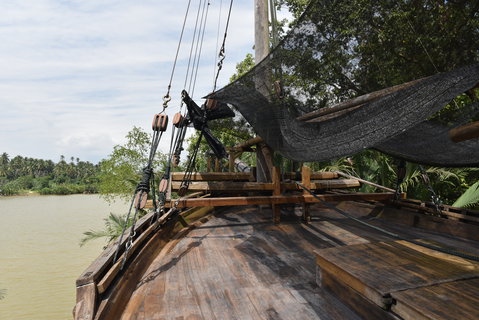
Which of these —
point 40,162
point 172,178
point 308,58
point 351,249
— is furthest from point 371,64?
point 40,162

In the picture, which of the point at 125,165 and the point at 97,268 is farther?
the point at 125,165

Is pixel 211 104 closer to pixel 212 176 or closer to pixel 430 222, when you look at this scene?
pixel 212 176

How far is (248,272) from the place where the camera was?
2.55 m

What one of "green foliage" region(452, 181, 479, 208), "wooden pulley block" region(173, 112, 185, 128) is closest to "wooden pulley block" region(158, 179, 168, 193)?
"wooden pulley block" region(173, 112, 185, 128)

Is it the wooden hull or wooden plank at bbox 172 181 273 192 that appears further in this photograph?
wooden plank at bbox 172 181 273 192

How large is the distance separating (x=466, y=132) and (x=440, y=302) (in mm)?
847

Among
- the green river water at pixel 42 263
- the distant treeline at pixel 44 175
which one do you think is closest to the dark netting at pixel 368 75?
the green river water at pixel 42 263

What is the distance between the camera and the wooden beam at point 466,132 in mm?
1067

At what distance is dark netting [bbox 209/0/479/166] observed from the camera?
198 cm

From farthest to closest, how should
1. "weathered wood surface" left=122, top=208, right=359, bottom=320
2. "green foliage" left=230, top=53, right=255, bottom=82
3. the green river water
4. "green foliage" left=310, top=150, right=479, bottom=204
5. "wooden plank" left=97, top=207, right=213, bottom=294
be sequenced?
"green foliage" left=230, top=53, right=255, bottom=82, the green river water, "green foliage" left=310, top=150, right=479, bottom=204, "weathered wood surface" left=122, top=208, right=359, bottom=320, "wooden plank" left=97, top=207, right=213, bottom=294

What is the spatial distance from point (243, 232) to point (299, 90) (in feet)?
6.43

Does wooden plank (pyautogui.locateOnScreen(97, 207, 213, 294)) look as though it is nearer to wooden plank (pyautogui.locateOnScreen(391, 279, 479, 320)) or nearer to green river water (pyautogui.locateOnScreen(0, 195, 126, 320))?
wooden plank (pyautogui.locateOnScreen(391, 279, 479, 320))

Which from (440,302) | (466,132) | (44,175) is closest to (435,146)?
(440,302)

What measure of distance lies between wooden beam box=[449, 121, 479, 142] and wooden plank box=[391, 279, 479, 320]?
0.77m
